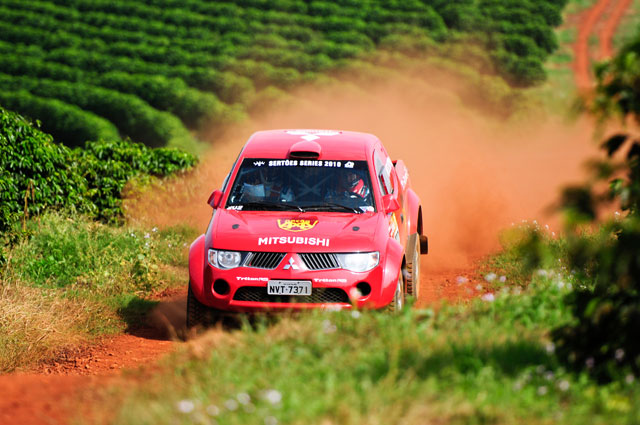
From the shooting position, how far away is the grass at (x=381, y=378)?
4.45 m

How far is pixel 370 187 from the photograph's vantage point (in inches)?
351

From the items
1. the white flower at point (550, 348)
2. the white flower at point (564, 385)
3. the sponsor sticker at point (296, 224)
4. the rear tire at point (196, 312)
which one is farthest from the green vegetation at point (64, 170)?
the white flower at point (564, 385)

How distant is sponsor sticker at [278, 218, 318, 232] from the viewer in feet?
26.8

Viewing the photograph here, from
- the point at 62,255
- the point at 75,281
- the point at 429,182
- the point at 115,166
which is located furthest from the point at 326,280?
the point at 429,182

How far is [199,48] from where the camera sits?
131 feet

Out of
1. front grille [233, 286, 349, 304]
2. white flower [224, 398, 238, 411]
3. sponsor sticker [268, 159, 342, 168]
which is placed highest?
sponsor sticker [268, 159, 342, 168]

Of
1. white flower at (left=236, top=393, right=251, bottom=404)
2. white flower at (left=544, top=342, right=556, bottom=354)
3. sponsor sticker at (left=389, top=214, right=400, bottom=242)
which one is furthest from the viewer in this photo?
sponsor sticker at (left=389, top=214, right=400, bottom=242)

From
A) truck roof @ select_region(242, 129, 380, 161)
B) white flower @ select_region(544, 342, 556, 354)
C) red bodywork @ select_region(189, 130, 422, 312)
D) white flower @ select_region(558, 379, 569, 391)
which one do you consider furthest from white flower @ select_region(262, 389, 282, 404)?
truck roof @ select_region(242, 129, 380, 161)

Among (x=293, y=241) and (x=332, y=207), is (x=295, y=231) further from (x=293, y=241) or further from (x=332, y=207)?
(x=332, y=207)

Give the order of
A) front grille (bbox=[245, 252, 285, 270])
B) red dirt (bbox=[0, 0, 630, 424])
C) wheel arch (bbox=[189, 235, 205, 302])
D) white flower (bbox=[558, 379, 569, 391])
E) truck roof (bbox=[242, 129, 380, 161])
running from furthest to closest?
truck roof (bbox=[242, 129, 380, 161]) → wheel arch (bbox=[189, 235, 205, 302]) → front grille (bbox=[245, 252, 285, 270]) → red dirt (bbox=[0, 0, 630, 424]) → white flower (bbox=[558, 379, 569, 391])

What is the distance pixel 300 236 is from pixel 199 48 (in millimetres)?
33354

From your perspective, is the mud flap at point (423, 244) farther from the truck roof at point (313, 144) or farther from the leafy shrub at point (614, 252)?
the leafy shrub at point (614, 252)

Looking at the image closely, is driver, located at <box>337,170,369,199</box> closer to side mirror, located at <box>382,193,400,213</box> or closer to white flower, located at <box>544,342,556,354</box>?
side mirror, located at <box>382,193,400,213</box>

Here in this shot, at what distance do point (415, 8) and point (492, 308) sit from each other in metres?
39.5
